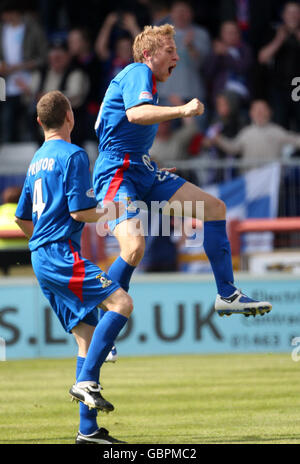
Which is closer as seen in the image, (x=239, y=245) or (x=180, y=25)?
(x=239, y=245)

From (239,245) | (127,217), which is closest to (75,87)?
(239,245)

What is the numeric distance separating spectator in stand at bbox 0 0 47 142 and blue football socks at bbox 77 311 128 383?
32.6 feet

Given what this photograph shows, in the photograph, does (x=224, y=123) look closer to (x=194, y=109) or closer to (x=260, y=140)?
(x=260, y=140)

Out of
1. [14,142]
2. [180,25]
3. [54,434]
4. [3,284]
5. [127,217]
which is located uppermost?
[180,25]

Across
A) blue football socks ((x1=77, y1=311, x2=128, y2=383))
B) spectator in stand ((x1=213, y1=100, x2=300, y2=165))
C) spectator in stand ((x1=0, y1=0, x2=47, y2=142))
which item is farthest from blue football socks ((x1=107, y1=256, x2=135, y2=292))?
spectator in stand ((x1=0, y1=0, x2=47, y2=142))

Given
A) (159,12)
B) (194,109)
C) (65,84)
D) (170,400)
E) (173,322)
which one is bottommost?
(170,400)

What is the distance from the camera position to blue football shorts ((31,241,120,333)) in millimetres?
6559

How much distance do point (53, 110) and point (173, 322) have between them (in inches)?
237

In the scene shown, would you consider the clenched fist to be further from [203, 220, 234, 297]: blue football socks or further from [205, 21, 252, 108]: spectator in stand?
A: [205, 21, 252, 108]: spectator in stand

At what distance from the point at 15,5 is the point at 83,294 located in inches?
429

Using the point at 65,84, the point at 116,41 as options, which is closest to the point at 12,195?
the point at 65,84

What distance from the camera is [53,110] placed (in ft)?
22.1

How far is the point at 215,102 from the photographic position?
15344mm
